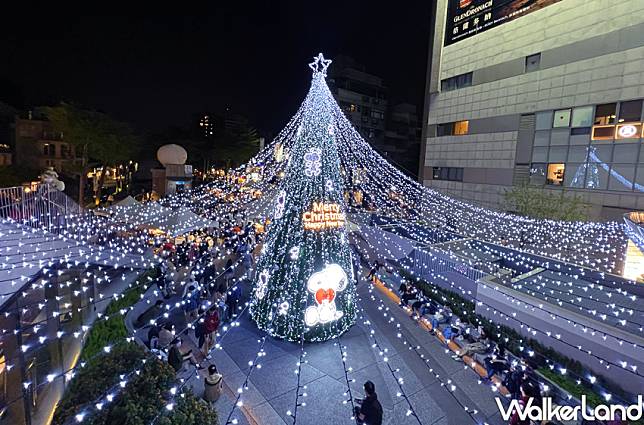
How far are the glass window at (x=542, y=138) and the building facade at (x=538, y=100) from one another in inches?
2.2

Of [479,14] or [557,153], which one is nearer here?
[557,153]

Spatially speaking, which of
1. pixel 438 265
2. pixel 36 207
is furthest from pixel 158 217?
pixel 438 265

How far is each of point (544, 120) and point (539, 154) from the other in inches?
78.9

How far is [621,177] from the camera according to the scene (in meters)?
16.2

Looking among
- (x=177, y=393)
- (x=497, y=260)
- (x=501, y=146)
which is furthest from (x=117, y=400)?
(x=501, y=146)

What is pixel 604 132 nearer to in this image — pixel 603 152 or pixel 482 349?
pixel 603 152

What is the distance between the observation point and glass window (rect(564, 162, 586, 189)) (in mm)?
17656

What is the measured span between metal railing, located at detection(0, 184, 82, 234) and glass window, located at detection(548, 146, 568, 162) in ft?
77.2

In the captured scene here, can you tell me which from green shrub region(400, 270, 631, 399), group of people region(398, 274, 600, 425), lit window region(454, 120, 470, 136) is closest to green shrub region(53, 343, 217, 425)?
group of people region(398, 274, 600, 425)

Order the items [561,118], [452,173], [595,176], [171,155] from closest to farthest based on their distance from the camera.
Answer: [595,176] < [561,118] < [171,155] < [452,173]

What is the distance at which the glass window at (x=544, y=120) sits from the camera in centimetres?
1909

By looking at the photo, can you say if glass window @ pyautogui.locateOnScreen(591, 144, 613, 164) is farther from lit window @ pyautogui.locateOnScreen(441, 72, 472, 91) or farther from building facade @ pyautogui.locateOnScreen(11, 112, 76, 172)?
building facade @ pyautogui.locateOnScreen(11, 112, 76, 172)

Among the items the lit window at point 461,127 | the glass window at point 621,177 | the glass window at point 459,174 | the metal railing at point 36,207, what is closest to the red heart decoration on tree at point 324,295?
the metal railing at point 36,207

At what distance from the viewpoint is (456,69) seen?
24.4 meters
